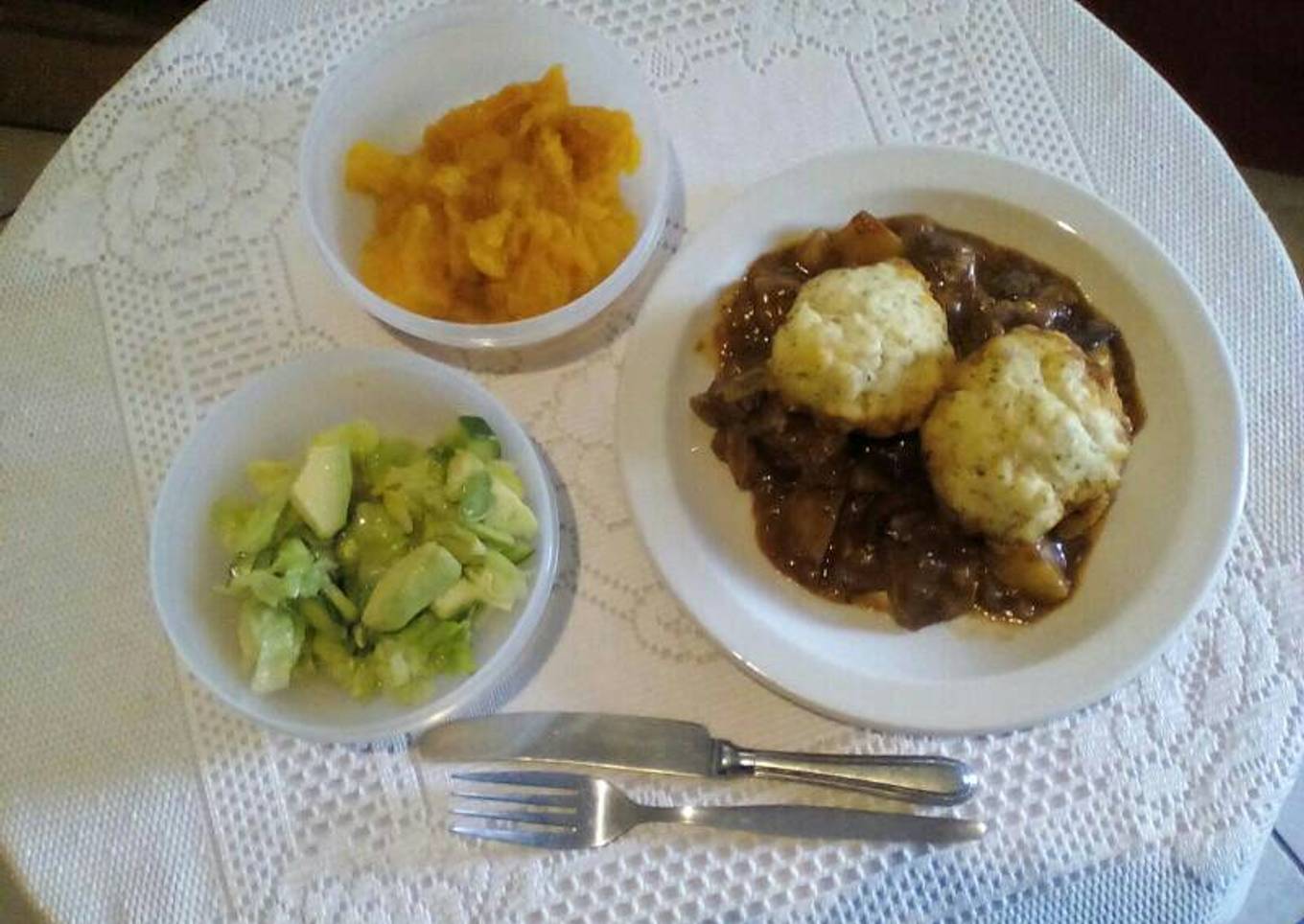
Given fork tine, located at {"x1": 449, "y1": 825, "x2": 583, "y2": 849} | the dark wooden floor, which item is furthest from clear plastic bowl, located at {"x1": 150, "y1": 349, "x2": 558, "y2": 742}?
the dark wooden floor

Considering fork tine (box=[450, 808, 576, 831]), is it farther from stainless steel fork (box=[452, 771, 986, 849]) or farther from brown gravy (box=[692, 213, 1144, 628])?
brown gravy (box=[692, 213, 1144, 628])

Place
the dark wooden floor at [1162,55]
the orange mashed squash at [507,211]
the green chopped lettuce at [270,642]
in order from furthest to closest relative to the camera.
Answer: the dark wooden floor at [1162,55], the orange mashed squash at [507,211], the green chopped lettuce at [270,642]

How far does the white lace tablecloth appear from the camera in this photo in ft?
3.85

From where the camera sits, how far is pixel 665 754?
1194 millimetres

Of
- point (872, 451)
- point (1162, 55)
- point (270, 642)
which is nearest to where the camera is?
point (270, 642)

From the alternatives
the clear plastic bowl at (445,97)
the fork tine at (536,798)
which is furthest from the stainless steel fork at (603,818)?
the clear plastic bowl at (445,97)

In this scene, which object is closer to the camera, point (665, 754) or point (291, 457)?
point (665, 754)

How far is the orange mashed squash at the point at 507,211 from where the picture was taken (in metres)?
1.31

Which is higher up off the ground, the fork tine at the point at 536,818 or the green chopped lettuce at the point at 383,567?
the green chopped lettuce at the point at 383,567

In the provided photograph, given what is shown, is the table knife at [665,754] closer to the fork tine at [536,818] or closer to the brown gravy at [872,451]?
the fork tine at [536,818]

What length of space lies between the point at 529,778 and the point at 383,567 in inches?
10.3

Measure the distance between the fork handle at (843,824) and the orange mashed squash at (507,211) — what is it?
1.94 feet

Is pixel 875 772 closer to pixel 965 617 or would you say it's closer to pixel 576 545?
pixel 965 617

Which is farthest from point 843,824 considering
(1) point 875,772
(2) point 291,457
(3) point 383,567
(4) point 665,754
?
(2) point 291,457
